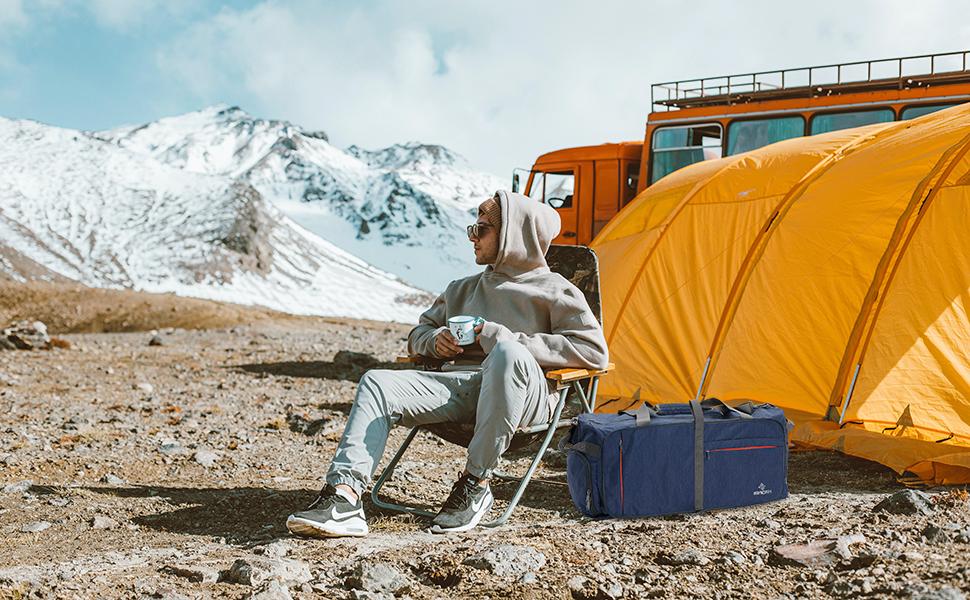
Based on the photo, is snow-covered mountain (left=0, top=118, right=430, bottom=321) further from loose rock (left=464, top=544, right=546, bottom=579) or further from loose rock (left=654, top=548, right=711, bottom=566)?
loose rock (left=654, top=548, right=711, bottom=566)

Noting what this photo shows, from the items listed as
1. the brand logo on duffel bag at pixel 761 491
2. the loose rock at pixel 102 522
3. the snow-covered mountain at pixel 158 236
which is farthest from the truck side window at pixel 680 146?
the snow-covered mountain at pixel 158 236

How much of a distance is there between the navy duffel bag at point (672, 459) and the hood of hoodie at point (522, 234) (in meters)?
0.84

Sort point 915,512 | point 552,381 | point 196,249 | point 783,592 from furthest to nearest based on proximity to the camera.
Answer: point 196,249 < point 552,381 < point 915,512 < point 783,592

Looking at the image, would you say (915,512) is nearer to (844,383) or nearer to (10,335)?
(844,383)

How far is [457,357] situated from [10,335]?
11755 millimetres

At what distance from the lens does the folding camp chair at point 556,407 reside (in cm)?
450

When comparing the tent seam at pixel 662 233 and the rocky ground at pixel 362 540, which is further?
the tent seam at pixel 662 233

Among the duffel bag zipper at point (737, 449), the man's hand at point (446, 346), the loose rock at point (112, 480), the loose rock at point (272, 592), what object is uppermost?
the man's hand at point (446, 346)

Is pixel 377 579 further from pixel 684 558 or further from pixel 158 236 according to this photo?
pixel 158 236

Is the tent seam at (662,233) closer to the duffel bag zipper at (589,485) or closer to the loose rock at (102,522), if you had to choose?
the duffel bag zipper at (589,485)

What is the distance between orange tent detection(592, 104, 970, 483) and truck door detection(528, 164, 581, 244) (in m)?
3.77

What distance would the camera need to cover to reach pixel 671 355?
24.2 ft

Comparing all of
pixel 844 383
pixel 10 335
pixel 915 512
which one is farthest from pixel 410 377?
pixel 10 335

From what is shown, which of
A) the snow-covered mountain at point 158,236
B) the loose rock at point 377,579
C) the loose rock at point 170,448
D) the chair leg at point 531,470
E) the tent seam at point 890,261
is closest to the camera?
the loose rock at point 377,579
